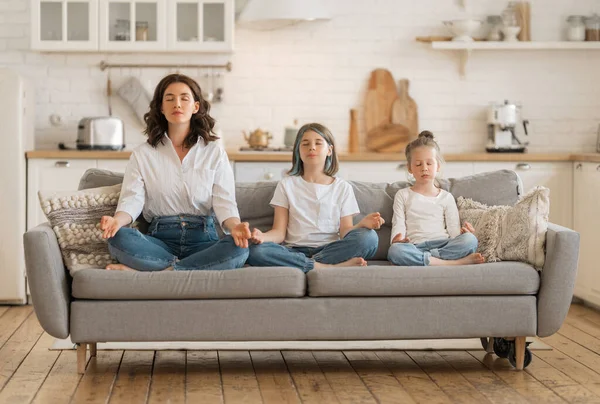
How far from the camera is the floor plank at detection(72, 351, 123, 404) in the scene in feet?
11.1

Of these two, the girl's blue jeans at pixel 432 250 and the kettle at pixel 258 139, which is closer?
the girl's blue jeans at pixel 432 250

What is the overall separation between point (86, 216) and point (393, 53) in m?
2.98

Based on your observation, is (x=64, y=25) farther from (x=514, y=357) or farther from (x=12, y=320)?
(x=514, y=357)

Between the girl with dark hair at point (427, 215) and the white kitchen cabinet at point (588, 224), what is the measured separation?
1.51 metres

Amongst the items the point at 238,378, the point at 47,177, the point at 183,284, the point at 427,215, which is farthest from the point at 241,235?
the point at 47,177

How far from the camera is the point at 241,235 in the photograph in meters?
3.70

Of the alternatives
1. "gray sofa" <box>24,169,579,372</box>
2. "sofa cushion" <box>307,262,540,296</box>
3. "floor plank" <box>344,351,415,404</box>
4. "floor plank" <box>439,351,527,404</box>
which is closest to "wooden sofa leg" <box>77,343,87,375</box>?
"gray sofa" <box>24,169,579,372</box>

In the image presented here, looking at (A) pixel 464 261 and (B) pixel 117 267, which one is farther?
(A) pixel 464 261

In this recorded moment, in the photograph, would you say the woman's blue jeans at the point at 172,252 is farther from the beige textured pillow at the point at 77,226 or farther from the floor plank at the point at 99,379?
the floor plank at the point at 99,379

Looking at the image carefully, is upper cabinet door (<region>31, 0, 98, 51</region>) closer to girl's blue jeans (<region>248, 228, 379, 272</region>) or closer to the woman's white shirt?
the woman's white shirt

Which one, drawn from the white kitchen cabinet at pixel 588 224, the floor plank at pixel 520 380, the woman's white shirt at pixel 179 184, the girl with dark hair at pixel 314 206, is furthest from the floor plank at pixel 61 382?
the white kitchen cabinet at pixel 588 224

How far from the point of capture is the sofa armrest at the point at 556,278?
145 inches

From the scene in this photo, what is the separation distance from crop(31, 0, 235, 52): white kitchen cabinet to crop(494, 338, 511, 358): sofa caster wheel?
266cm

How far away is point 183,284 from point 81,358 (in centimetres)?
50
